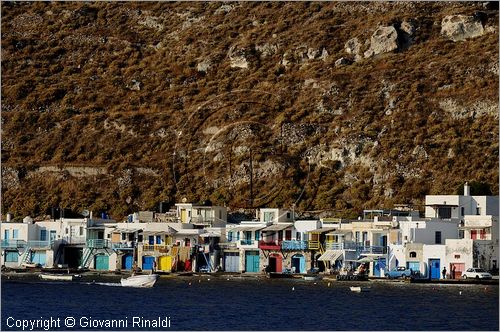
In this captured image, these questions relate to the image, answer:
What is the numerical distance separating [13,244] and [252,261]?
855 inches

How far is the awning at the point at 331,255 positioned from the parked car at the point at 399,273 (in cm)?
507

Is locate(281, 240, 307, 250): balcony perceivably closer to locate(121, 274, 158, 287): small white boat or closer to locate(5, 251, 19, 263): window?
locate(121, 274, 158, 287): small white boat

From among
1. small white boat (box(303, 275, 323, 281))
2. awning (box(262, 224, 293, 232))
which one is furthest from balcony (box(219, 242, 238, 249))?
small white boat (box(303, 275, 323, 281))

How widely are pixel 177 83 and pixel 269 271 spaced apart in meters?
63.5

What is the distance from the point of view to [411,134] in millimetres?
137000

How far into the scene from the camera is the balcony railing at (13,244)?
4454 inches

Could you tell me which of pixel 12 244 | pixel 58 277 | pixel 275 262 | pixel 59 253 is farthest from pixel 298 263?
pixel 12 244

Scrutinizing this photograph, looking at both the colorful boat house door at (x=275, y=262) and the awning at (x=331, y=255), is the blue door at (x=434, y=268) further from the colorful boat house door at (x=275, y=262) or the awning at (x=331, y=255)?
the colorful boat house door at (x=275, y=262)

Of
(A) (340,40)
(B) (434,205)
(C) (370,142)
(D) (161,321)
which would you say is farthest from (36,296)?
(A) (340,40)

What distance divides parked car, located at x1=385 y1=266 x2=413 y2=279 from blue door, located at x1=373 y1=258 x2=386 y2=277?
1.53 metres

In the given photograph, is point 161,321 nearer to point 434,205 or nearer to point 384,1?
point 434,205

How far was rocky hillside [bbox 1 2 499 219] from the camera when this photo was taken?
132 metres

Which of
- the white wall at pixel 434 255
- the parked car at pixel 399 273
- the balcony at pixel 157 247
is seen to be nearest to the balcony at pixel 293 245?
the parked car at pixel 399 273

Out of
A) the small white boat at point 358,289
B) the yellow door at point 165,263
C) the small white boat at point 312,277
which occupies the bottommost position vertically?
the small white boat at point 358,289
